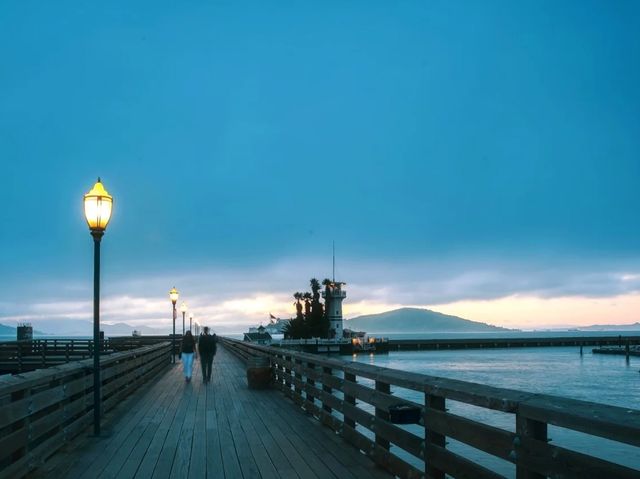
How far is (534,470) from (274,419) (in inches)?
278

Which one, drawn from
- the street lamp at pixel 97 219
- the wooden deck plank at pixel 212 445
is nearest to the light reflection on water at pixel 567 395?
the wooden deck plank at pixel 212 445

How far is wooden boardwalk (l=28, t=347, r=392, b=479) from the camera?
6766mm

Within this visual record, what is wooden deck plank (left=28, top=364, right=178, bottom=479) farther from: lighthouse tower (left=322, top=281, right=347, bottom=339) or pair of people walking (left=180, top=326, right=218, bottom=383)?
lighthouse tower (left=322, top=281, right=347, bottom=339)

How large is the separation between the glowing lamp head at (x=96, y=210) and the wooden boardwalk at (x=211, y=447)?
10.6 feet

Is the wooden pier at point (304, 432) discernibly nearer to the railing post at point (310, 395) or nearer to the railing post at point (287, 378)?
the railing post at point (310, 395)

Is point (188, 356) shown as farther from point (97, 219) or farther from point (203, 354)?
point (97, 219)

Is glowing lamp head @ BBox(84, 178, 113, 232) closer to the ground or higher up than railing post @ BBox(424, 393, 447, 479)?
higher up

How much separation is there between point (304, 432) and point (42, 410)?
362 centimetres

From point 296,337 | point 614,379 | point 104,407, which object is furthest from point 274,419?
point 296,337

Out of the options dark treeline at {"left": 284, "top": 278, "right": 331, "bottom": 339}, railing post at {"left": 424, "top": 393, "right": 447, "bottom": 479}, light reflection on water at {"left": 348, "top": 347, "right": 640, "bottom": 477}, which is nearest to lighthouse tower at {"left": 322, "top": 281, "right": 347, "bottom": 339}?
dark treeline at {"left": 284, "top": 278, "right": 331, "bottom": 339}

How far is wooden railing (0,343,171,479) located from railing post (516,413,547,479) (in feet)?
14.8

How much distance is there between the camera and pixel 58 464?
7.17m

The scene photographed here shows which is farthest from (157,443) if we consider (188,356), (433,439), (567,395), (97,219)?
(567,395)

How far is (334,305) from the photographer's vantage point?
114 metres
